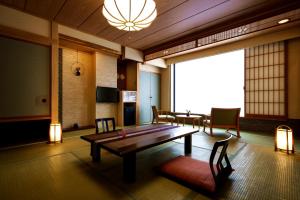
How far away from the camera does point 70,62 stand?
4840 millimetres

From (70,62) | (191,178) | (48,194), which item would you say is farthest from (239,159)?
(70,62)

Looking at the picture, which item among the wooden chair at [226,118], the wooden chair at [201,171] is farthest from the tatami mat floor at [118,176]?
the wooden chair at [226,118]

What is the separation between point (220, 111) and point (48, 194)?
414cm

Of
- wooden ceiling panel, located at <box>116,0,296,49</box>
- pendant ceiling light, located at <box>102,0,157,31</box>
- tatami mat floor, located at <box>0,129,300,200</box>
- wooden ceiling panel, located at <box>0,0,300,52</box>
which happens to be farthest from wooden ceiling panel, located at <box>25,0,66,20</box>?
tatami mat floor, located at <box>0,129,300,200</box>

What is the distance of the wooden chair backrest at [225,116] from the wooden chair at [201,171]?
7.97 feet

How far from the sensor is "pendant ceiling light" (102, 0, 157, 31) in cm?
204

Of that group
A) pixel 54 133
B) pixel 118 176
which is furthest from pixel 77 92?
pixel 118 176

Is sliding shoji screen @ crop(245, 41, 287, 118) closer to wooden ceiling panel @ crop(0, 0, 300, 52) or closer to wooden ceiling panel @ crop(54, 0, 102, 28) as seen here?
wooden ceiling panel @ crop(0, 0, 300, 52)

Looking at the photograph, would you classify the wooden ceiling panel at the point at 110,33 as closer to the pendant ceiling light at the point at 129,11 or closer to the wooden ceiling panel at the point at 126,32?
the wooden ceiling panel at the point at 126,32

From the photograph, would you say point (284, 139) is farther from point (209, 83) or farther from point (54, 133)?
point (54, 133)

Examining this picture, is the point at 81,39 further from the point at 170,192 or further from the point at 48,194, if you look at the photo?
the point at 170,192

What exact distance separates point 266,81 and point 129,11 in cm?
455

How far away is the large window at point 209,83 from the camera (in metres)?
5.07

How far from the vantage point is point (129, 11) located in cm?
210
